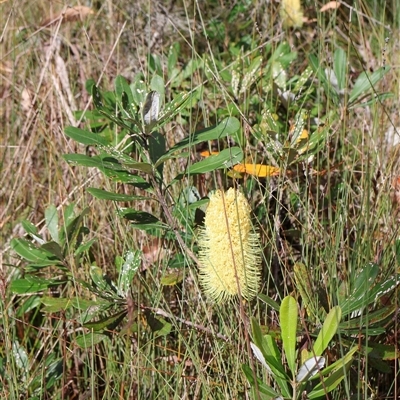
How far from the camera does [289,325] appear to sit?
123 centimetres

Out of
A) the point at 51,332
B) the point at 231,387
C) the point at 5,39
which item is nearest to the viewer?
the point at 231,387

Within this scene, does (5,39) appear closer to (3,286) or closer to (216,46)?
(216,46)

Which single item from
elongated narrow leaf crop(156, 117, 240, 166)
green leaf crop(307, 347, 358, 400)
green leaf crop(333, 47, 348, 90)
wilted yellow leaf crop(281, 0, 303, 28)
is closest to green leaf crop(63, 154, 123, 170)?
elongated narrow leaf crop(156, 117, 240, 166)

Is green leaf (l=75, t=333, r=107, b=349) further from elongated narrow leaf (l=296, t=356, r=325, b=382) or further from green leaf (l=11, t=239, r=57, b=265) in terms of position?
elongated narrow leaf (l=296, t=356, r=325, b=382)

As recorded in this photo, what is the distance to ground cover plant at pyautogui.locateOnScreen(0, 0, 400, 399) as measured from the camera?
55.1 inches

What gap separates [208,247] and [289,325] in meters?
0.31

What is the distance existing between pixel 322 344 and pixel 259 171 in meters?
0.53

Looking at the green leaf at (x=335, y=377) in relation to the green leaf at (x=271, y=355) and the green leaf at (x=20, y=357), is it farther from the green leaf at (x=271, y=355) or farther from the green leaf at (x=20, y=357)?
the green leaf at (x=20, y=357)

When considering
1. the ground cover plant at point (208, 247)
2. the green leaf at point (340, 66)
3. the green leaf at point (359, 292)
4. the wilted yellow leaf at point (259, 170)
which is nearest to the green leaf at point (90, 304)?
the ground cover plant at point (208, 247)

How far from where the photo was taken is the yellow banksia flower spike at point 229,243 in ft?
4.50

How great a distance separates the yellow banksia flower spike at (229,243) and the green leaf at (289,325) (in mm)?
140

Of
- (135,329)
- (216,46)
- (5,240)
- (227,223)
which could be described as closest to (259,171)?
(227,223)

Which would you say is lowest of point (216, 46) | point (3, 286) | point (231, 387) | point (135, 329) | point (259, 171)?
point (231, 387)

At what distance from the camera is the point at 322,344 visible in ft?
4.07
